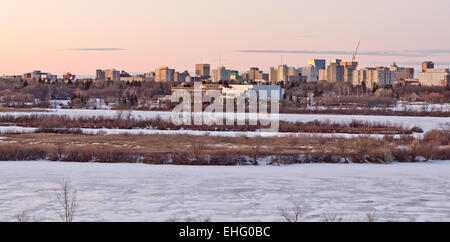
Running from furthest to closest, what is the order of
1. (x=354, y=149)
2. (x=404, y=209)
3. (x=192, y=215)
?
1. (x=354, y=149)
2. (x=404, y=209)
3. (x=192, y=215)

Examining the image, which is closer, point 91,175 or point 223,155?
point 91,175

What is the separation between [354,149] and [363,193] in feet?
23.5

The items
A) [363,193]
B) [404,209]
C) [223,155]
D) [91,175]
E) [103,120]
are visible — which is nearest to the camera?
[404,209]

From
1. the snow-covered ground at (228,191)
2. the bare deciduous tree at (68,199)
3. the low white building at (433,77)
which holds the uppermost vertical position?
the low white building at (433,77)

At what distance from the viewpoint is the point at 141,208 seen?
33.5ft

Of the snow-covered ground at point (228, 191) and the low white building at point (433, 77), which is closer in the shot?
the snow-covered ground at point (228, 191)

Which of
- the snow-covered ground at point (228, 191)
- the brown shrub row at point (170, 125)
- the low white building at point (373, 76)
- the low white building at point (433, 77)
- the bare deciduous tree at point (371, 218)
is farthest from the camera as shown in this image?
the low white building at point (433, 77)

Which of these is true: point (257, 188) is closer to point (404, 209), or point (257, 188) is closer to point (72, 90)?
point (404, 209)

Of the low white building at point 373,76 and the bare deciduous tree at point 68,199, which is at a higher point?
the low white building at point 373,76

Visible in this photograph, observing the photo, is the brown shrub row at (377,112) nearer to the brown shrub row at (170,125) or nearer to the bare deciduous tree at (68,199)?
the brown shrub row at (170,125)

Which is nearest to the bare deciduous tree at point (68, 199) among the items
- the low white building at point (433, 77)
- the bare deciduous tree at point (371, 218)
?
the bare deciduous tree at point (371, 218)

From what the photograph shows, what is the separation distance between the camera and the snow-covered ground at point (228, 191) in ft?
32.3
